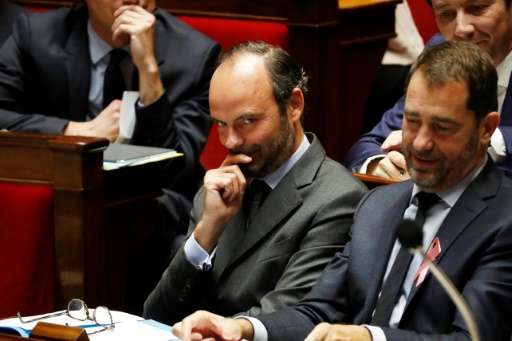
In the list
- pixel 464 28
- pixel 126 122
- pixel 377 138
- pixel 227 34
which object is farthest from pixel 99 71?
pixel 464 28

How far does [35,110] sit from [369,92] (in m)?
1.15

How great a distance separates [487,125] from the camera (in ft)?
6.26

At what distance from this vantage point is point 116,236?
287 centimetres

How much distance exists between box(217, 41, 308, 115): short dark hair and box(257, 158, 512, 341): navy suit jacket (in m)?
0.32

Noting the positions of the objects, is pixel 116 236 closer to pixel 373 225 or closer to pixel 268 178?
pixel 268 178

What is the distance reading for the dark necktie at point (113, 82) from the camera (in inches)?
127

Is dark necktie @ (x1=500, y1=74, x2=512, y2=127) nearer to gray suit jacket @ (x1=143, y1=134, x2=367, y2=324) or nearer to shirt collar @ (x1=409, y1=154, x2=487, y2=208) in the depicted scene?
gray suit jacket @ (x1=143, y1=134, x2=367, y2=324)

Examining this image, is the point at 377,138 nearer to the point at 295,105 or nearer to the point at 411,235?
the point at 295,105

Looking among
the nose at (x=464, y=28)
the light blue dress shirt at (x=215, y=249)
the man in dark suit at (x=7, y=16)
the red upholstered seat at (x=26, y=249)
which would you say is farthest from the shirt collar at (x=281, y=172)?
the man in dark suit at (x=7, y=16)

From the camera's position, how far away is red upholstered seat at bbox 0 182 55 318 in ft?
8.77

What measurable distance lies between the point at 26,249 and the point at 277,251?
0.81 meters

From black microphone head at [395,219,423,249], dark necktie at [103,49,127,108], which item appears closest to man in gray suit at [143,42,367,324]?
black microphone head at [395,219,423,249]

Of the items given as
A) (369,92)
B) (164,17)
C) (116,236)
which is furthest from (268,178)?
(369,92)

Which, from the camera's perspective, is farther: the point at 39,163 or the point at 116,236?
the point at 116,236
